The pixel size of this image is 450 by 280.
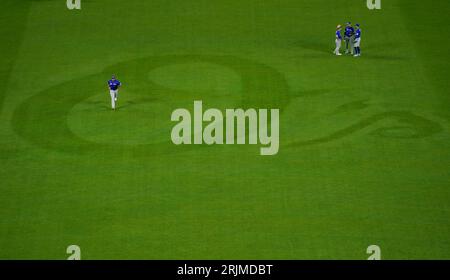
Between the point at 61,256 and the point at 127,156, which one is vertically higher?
the point at 127,156

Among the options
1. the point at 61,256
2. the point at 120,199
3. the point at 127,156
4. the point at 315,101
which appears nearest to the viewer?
the point at 61,256

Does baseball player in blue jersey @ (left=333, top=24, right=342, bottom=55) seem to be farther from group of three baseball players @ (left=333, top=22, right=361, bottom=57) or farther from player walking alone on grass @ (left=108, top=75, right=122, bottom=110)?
player walking alone on grass @ (left=108, top=75, right=122, bottom=110)

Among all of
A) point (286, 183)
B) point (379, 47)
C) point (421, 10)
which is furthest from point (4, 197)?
point (421, 10)

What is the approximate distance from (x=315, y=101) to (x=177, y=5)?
12374mm

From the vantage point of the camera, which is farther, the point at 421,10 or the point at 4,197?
the point at 421,10

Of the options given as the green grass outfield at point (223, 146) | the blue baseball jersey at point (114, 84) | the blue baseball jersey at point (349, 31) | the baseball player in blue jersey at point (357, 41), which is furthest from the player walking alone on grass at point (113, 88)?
the baseball player in blue jersey at point (357, 41)

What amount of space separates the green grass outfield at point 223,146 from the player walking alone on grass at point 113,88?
1.41 ft

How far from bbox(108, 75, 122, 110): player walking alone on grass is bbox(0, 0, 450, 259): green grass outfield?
431mm

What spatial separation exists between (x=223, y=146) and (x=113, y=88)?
18.0ft

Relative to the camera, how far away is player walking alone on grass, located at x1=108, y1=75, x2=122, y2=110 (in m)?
40.4

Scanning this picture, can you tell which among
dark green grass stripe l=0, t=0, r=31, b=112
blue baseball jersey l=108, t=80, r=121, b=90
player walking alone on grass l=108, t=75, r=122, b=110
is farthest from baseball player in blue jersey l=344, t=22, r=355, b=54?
dark green grass stripe l=0, t=0, r=31, b=112

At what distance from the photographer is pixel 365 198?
35312 mm

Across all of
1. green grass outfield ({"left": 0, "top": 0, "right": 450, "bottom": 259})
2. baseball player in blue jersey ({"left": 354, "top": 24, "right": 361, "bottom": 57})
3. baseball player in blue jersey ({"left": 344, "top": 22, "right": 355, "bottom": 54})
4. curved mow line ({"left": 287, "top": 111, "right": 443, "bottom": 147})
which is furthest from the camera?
baseball player in blue jersey ({"left": 344, "top": 22, "right": 355, "bottom": 54})

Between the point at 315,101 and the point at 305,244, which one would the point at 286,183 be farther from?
the point at 315,101
